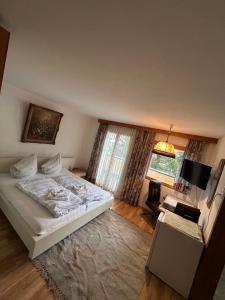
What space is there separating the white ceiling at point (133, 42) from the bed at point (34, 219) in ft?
6.52

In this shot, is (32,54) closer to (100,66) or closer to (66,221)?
(100,66)

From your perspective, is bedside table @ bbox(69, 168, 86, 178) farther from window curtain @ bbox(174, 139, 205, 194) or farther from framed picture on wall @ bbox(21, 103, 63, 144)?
window curtain @ bbox(174, 139, 205, 194)

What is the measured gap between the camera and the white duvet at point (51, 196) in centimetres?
244

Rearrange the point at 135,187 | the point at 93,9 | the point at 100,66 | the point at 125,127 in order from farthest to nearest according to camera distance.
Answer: the point at 125,127
the point at 135,187
the point at 100,66
the point at 93,9

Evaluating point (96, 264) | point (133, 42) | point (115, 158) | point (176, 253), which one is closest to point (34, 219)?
point (96, 264)

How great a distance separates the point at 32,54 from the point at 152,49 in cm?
122

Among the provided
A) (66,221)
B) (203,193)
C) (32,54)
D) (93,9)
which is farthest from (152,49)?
(203,193)

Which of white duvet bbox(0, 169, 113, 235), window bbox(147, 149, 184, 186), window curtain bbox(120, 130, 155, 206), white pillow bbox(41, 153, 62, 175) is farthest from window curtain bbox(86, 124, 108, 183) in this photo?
white duvet bbox(0, 169, 113, 235)

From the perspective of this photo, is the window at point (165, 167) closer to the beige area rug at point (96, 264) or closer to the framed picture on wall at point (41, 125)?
the beige area rug at point (96, 264)

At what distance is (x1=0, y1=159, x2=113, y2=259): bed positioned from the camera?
2080 millimetres

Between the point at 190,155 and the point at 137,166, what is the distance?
56.0 inches

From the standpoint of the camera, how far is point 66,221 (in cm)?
246

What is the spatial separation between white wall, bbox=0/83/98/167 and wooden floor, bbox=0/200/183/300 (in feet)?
5.49

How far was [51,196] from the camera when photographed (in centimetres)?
264
